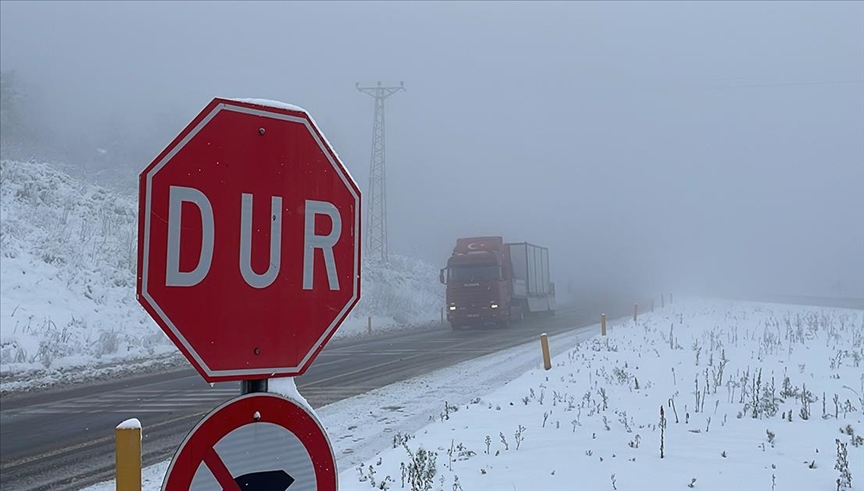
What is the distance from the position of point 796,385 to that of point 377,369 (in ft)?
29.6

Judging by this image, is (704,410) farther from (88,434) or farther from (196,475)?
(88,434)

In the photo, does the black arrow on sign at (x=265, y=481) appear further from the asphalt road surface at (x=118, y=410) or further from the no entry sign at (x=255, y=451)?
the asphalt road surface at (x=118, y=410)

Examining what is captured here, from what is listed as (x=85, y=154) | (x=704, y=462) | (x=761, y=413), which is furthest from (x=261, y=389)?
(x=85, y=154)

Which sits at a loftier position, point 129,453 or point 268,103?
point 268,103

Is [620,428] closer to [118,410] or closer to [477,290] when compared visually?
[118,410]

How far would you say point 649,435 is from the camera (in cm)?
678

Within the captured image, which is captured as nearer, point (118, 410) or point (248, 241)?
point (248, 241)

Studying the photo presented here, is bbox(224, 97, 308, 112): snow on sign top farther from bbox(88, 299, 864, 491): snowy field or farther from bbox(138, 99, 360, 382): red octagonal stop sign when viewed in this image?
bbox(88, 299, 864, 491): snowy field

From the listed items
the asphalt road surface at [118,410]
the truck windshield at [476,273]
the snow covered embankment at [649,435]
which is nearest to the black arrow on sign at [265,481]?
the snow covered embankment at [649,435]

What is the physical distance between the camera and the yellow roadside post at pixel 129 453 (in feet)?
7.73

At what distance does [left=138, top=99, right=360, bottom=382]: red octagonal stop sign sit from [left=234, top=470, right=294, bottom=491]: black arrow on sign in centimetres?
29

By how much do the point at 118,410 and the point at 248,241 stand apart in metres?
9.64

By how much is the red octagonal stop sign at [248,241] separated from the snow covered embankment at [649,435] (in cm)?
342

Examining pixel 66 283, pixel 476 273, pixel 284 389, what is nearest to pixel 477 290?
pixel 476 273
